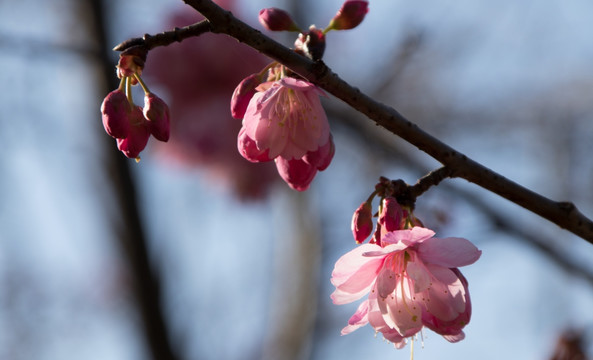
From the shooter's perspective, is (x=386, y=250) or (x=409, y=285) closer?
(x=386, y=250)

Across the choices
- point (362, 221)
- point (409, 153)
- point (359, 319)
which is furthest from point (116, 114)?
point (409, 153)

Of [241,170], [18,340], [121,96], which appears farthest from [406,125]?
[18,340]

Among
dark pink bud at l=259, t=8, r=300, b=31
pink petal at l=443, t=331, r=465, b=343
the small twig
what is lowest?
pink petal at l=443, t=331, r=465, b=343

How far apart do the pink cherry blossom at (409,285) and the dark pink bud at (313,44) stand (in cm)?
31

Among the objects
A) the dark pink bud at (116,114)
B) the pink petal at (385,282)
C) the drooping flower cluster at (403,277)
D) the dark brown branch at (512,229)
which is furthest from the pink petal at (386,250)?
the dark brown branch at (512,229)

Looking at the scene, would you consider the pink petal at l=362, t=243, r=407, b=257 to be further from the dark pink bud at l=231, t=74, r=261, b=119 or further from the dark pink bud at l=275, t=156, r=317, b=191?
the dark pink bud at l=231, t=74, r=261, b=119

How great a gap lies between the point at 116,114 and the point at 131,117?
1.1 inches

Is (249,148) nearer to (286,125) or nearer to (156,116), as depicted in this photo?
(286,125)

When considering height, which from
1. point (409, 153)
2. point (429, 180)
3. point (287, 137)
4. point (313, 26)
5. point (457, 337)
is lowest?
point (457, 337)

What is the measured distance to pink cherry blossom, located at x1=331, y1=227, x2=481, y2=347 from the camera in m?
1.06

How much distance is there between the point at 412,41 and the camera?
11.2ft

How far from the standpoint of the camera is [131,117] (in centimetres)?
102

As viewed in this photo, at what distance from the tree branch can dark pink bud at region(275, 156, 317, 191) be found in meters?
0.24

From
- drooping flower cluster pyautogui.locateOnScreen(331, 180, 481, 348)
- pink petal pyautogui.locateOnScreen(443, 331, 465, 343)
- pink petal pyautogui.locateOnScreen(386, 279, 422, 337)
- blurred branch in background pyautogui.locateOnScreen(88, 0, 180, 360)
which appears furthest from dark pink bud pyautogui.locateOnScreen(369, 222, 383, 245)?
blurred branch in background pyautogui.locateOnScreen(88, 0, 180, 360)
